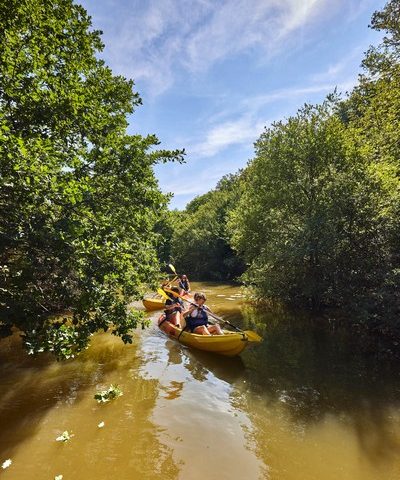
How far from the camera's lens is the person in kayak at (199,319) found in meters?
10.8

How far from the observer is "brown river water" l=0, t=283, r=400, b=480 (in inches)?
201

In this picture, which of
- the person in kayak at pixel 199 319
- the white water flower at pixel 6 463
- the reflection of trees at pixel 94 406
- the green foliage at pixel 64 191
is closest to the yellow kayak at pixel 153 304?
the reflection of trees at pixel 94 406

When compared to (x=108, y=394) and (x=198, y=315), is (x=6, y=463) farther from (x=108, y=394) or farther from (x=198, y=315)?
(x=198, y=315)

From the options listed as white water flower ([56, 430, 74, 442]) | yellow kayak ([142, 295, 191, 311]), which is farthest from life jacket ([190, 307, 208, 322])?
yellow kayak ([142, 295, 191, 311])

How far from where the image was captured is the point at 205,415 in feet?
22.0

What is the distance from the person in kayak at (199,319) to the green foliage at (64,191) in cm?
220

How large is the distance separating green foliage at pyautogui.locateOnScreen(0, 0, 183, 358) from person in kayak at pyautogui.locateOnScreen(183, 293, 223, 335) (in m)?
2.20

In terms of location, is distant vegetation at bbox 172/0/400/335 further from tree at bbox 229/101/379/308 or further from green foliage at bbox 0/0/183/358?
green foliage at bbox 0/0/183/358

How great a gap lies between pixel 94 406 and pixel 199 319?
4759mm

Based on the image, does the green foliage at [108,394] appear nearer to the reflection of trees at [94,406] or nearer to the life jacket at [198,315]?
the reflection of trees at [94,406]

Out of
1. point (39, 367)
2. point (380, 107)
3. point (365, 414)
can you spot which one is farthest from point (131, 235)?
point (380, 107)

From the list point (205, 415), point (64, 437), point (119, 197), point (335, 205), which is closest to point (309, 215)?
point (335, 205)

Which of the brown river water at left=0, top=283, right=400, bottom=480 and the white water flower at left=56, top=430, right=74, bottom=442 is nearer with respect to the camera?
the brown river water at left=0, top=283, right=400, bottom=480

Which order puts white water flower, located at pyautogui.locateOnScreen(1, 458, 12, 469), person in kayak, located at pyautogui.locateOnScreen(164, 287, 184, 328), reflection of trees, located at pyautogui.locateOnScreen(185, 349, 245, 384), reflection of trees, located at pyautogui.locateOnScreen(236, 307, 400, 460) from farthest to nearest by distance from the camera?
person in kayak, located at pyautogui.locateOnScreen(164, 287, 184, 328), reflection of trees, located at pyautogui.locateOnScreen(185, 349, 245, 384), reflection of trees, located at pyautogui.locateOnScreen(236, 307, 400, 460), white water flower, located at pyautogui.locateOnScreen(1, 458, 12, 469)
